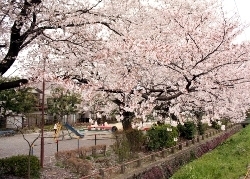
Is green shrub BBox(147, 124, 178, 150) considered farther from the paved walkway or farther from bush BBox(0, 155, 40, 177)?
bush BBox(0, 155, 40, 177)

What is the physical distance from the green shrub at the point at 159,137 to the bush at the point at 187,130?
5635mm

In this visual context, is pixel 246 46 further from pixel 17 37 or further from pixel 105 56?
pixel 17 37

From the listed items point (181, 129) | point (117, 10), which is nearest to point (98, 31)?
point (117, 10)

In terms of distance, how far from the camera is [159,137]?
18141mm

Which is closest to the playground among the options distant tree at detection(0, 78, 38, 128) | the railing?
the railing

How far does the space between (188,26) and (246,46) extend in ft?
8.21

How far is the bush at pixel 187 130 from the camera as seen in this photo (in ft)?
79.8

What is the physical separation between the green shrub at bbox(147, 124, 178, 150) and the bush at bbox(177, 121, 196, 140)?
18.5ft

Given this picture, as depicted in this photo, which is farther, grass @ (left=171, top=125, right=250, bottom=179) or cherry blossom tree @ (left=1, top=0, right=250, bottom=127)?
grass @ (left=171, top=125, right=250, bottom=179)

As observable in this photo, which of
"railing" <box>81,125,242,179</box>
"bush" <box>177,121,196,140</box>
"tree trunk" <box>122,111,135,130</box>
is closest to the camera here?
"railing" <box>81,125,242,179</box>

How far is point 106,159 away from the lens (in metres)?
14.9

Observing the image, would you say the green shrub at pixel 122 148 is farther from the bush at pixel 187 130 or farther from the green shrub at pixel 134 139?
the bush at pixel 187 130

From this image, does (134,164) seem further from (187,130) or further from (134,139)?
(187,130)

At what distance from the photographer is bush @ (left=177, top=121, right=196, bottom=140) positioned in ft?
79.8
